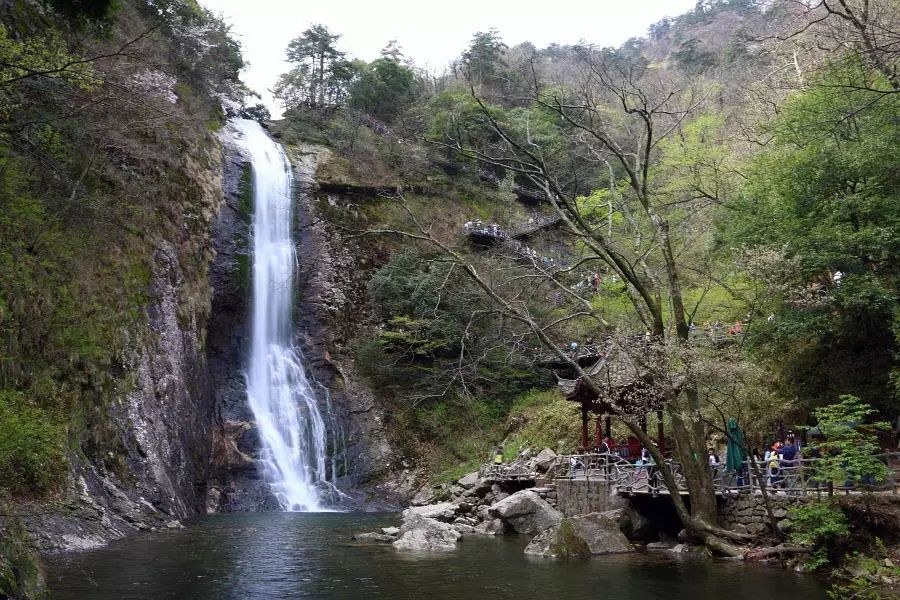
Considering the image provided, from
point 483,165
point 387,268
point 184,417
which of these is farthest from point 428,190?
point 184,417

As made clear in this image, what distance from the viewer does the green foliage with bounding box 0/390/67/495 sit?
39.8ft

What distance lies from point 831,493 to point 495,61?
43.5m

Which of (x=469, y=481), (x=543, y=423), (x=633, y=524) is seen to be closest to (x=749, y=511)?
(x=633, y=524)

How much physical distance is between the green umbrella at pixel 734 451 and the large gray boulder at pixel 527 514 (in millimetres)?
4635

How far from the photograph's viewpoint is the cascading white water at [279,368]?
88.7 ft

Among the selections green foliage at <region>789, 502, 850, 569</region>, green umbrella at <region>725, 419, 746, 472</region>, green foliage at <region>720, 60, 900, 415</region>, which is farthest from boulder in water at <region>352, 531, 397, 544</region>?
green foliage at <region>720, 60, 900, 415</region>

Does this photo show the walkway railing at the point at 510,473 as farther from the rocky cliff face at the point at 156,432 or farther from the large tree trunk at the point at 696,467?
the rocky cliff face at the point at 156,432

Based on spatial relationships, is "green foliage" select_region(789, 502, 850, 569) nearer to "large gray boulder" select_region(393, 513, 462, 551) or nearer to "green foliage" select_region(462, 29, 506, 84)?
"large gray boulder" select_region(393, 513, 462, 551)

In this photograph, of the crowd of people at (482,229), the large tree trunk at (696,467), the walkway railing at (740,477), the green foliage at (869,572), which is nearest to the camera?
the green foliage at (869,572)

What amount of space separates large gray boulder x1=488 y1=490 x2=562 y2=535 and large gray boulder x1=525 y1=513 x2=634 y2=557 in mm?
2869

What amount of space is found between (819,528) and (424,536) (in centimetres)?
811

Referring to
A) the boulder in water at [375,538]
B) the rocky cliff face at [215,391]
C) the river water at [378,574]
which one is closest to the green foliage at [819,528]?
the river water at [378,574]

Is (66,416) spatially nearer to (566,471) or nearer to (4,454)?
(4,454)

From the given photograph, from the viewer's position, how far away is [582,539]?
1411cm
